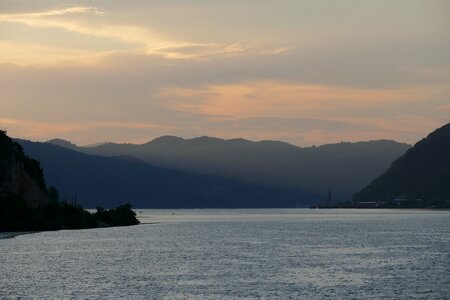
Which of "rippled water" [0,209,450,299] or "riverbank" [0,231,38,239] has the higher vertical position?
"riverbank" [0,231,38,239]

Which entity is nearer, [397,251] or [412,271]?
[412,271]

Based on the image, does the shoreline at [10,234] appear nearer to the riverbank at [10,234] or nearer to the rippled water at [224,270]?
the riverbank at [10,234]

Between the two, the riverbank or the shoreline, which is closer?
the shoreline

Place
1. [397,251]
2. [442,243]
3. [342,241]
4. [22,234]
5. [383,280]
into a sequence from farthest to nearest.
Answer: [22,234] < [342,241] < [442,243] < [397,251] < [383,280]

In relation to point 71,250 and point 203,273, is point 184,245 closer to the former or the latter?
point 71,250

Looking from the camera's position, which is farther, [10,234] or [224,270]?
[10,234]

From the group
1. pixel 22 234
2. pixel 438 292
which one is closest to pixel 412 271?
pixel 438 292

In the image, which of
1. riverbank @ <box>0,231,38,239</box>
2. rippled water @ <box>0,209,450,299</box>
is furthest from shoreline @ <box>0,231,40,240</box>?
rippled water @ <box>0,209,450,299</box>

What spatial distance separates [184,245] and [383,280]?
68766mm

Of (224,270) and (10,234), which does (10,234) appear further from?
(224,270)

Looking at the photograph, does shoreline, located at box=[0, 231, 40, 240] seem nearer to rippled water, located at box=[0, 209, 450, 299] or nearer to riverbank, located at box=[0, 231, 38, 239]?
riverbank, located at box=[0, 231, 38, 239]

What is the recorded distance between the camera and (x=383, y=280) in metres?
87.7

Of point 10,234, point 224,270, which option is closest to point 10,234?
point 10,234

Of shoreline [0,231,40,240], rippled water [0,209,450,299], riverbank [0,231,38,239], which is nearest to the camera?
rippled water [0,209,450,299]
